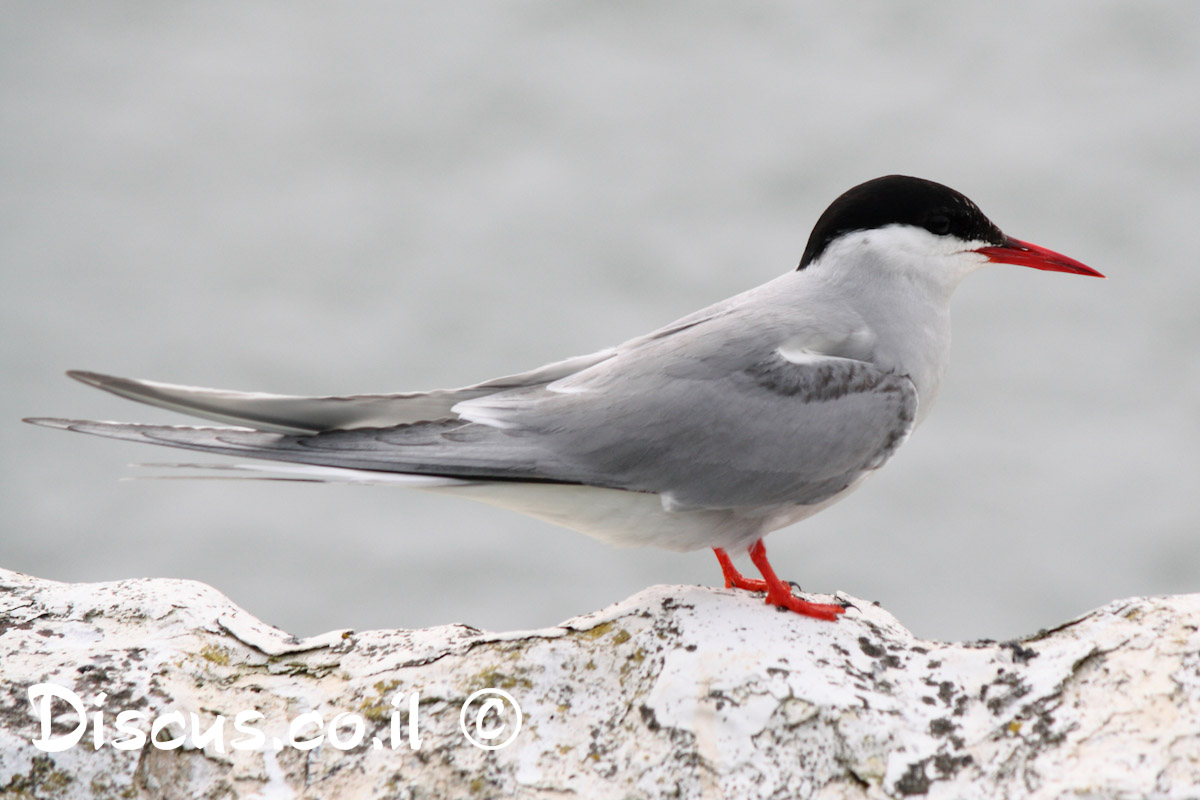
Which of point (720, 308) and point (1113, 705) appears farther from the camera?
point (720, 308)

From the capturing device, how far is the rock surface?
237 cm

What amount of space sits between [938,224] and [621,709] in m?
1.95

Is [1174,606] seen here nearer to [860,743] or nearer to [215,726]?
[860,743]

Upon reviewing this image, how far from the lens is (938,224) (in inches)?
143

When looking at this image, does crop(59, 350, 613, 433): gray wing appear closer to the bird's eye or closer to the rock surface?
the rock surface

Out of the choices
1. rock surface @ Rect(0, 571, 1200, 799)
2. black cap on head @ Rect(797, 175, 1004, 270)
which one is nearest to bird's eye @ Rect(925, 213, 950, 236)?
black cap on head @ Rect(797, 175, 1004, 270)

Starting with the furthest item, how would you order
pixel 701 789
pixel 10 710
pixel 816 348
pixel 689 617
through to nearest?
pixel 816 348, pixel 689 617, pixel 10 710, pixel 701 789

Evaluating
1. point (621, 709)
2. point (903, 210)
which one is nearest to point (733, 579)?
point (621, 709)

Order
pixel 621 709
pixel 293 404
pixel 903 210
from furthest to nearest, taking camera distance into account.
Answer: pixel 903 210
pixel 293 404
pixel 621 709

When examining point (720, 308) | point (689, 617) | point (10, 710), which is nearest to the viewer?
point (10, 710)

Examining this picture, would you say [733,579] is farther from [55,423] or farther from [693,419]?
[55,423]

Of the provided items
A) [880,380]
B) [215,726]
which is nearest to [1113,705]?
[880,380]

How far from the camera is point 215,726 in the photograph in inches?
104

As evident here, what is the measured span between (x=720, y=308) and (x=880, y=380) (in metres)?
0.59
